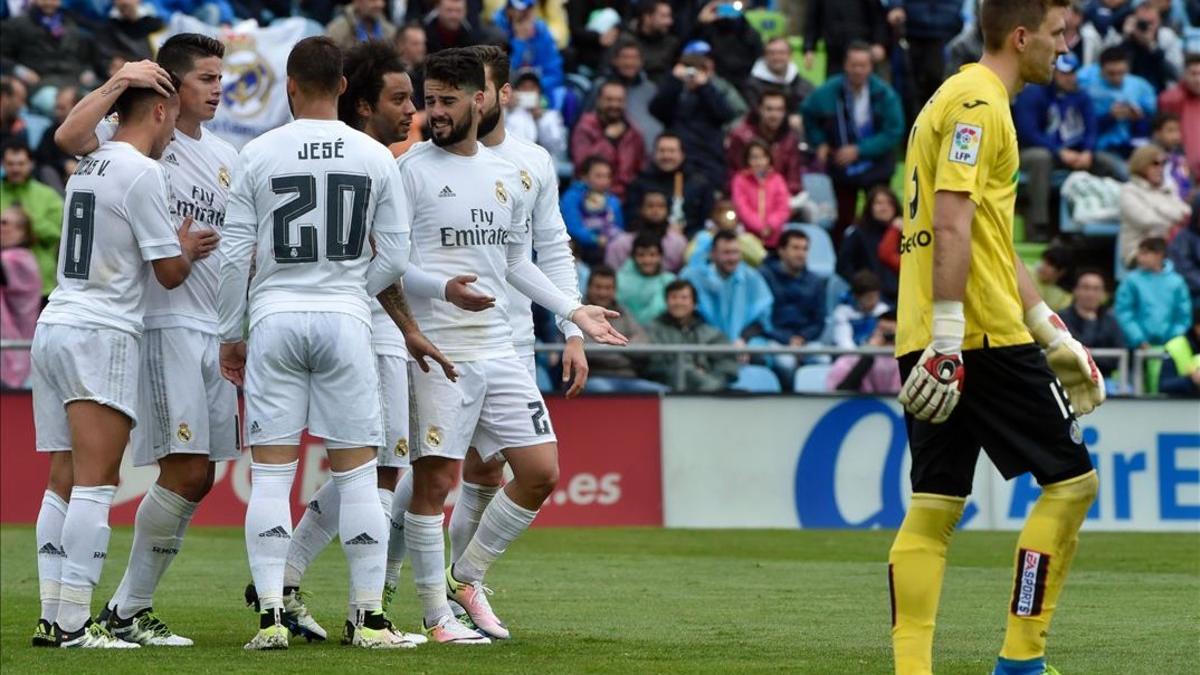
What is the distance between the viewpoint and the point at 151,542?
29.8 ft

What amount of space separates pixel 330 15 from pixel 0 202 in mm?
5354

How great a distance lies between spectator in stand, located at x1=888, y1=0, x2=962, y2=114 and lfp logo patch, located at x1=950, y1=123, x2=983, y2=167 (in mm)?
16542

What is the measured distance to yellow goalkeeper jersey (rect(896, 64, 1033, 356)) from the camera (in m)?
6.89

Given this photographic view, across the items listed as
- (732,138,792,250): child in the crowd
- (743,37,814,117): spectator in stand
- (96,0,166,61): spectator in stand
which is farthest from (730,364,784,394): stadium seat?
(96,0,166,61): spectator in stand

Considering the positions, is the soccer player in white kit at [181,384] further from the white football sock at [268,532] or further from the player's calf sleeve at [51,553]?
the white football sock at [268,532]

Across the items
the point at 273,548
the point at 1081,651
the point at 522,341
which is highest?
the point at 522,341

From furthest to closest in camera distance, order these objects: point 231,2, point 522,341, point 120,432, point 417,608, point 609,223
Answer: point 231,2, point 609,223, point 417,608, point 522,341, point 120,432

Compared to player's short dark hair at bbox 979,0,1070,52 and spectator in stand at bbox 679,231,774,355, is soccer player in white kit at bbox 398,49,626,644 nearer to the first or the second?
player's short dark hair at bbox 979,0,1070,52

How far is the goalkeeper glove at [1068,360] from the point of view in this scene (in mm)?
7332

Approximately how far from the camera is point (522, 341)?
973 cm

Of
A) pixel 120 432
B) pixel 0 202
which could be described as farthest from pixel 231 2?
pixel 120 432

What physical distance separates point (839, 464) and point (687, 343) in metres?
1.67

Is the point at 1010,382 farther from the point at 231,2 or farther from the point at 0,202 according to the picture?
the point at 231,2

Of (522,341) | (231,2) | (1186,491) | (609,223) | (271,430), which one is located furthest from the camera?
(231,2)
